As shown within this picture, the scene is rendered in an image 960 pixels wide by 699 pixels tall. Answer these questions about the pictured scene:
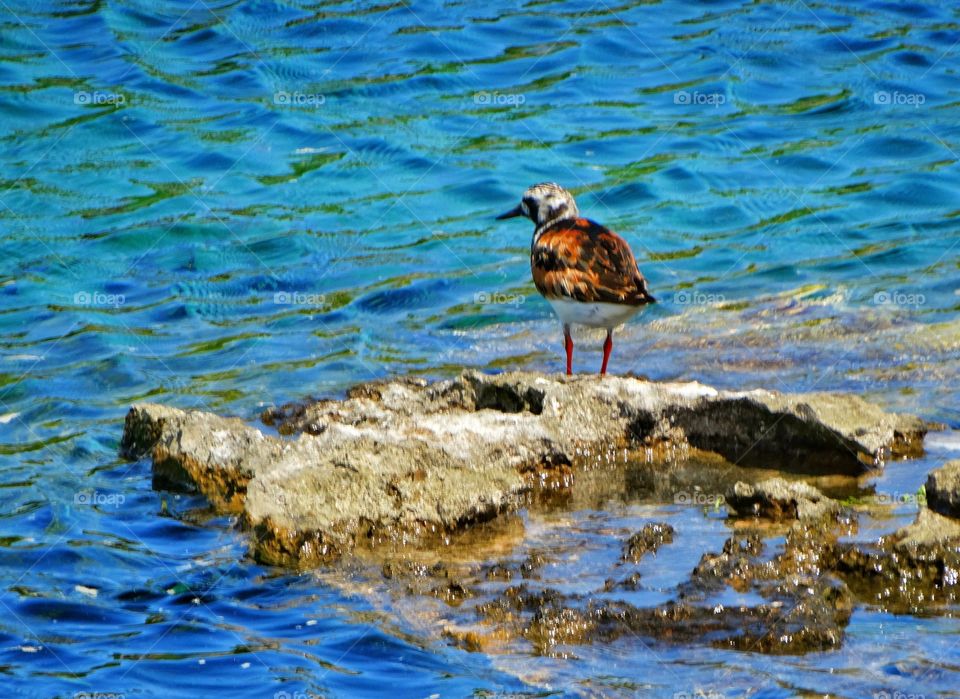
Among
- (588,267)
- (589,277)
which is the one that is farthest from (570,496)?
(588,267)

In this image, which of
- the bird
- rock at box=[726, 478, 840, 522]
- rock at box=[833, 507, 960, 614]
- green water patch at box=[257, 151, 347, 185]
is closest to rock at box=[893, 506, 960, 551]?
rock at box=[833, 507, 960, 614]

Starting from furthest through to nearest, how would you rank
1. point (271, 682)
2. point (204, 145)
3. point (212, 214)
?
1. point (204, 145)
2. point (212, 214)
3. point (271, 682)

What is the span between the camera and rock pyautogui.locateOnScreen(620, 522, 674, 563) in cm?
548

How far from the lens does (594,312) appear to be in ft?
26.1

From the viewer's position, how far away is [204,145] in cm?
1371

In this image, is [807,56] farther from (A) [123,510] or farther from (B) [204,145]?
(A) [123,510]

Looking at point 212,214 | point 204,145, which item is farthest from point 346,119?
point 212,214

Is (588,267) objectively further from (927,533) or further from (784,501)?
(927,533)

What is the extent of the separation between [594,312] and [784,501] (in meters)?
2.58

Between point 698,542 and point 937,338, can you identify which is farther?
point 937,338

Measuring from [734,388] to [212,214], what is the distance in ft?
20.3

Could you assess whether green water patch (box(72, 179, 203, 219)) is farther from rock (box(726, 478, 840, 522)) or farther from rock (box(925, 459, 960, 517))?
rock (box(925, 459, 960, 517))

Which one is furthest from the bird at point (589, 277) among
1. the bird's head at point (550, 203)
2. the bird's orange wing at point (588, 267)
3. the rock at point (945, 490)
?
the rock at point (945, 490)

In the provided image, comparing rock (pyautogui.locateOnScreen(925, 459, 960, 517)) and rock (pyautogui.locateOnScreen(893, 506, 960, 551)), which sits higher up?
rock (pyautogui.locateOnScreen(925, 459, 960, 517))
